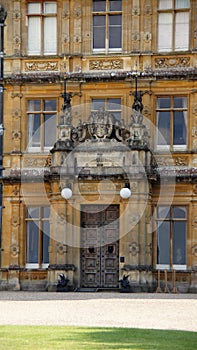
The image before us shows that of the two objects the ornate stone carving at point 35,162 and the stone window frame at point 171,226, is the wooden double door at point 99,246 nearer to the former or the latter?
the stone window frame at point 171,226

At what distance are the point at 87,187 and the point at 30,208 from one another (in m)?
2.75

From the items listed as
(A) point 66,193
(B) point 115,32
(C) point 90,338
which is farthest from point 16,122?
(C) point 90,338

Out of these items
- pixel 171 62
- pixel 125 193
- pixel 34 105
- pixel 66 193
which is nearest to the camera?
pixel 125 193

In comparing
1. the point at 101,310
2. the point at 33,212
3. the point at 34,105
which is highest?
the point at 34,105

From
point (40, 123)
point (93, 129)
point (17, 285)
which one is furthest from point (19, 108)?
point (17, 285)

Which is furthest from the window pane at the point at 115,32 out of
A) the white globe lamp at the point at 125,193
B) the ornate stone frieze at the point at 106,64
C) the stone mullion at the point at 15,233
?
the stone mullion at the point at 15,233

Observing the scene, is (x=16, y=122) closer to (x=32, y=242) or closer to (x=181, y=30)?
(x=32, y=242)

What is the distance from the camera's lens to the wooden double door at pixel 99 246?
36.4 metres

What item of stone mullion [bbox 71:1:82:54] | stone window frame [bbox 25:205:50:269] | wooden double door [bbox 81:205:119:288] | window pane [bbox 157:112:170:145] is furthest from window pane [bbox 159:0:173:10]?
stone window frame [bbox 25:205:50:269]

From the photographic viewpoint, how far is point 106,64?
38.0 metres

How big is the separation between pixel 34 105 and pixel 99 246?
18.3 ft

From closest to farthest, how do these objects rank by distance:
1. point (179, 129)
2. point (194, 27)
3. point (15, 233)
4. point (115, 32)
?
point (194, 27) < point (179, 129) < point (15, 233) < point (115, 32)

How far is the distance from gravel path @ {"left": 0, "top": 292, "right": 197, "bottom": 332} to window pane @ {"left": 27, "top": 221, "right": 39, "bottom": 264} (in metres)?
3.63

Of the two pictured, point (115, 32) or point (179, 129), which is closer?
point (179, 129)
